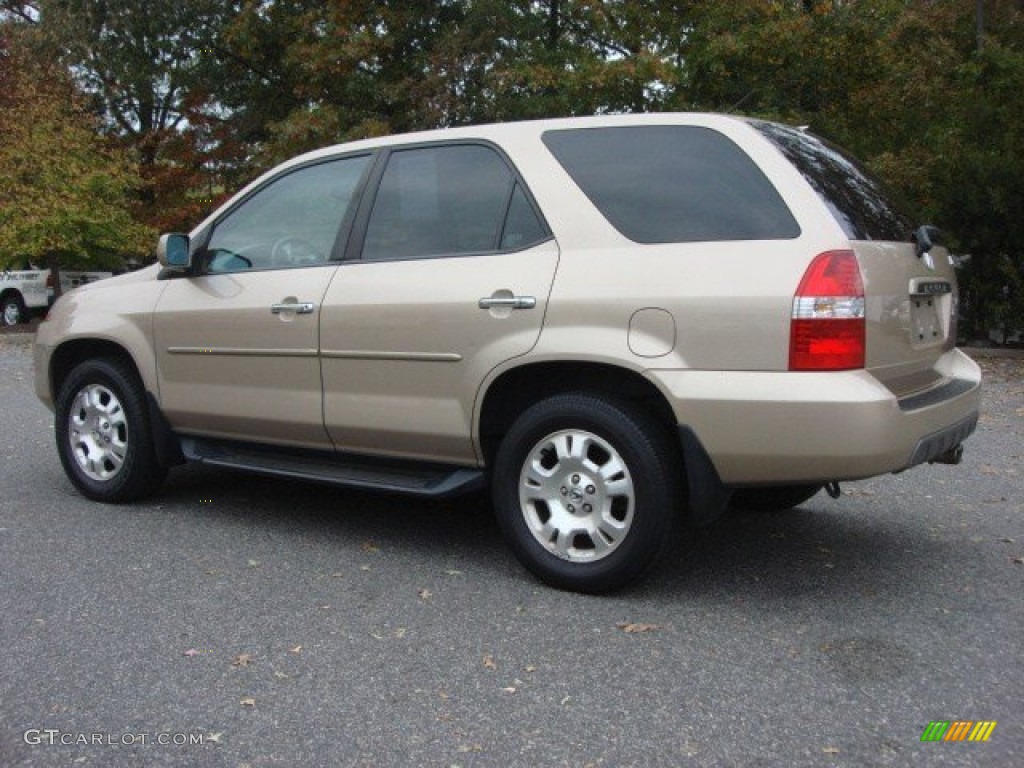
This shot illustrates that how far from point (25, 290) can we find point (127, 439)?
21.1 metres

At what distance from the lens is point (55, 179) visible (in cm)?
2067

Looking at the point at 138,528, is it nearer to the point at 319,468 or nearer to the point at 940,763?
the point at 319,468

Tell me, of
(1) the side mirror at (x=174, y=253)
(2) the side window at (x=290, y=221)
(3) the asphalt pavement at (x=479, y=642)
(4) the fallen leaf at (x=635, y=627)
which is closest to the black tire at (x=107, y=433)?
(3) the asphalt pavement at (x=479, y=642)

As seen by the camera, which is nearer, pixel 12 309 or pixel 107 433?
pixel 107 433

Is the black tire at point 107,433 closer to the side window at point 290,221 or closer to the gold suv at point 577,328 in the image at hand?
the gold suv at point 577,328

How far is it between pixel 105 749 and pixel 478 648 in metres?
1.22

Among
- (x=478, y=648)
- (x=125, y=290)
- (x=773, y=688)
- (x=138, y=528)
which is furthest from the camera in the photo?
(x=125, y=290)

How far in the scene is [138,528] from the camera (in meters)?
5.11

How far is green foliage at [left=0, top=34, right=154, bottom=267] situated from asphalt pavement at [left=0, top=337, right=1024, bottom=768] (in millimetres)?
16566

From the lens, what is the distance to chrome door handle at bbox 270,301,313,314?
4664mm

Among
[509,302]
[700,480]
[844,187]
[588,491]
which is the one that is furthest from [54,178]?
[700,480]

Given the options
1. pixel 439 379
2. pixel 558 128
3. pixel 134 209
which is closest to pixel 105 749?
pixel 439 379

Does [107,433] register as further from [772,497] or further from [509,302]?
[772,497]

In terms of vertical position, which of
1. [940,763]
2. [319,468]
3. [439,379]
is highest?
[439,379]
